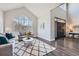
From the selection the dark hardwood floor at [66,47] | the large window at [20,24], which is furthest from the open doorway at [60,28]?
the large window at [20,24]

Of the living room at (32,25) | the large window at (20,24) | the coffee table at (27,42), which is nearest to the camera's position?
the living room at (32,25)

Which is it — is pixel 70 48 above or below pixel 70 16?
below

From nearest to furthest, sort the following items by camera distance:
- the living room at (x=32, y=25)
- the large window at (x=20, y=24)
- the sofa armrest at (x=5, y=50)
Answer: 1. the sofa armrest at (x=5, y=50)
2. the living room at (x=32, y=25)
3. the large window at (x=20, y=24)

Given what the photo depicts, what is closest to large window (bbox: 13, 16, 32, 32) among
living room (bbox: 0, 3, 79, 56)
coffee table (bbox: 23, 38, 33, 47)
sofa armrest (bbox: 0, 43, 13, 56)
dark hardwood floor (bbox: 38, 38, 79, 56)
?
living room (bbox: 0, 3, 79, 56)

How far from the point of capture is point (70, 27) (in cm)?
233

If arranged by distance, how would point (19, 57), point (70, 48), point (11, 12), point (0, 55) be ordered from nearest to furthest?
point (0, 55) → point (19, 57) → point (11, 12) → point (70, 48)

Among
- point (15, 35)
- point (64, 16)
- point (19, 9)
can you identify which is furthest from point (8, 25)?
point (64, 16)

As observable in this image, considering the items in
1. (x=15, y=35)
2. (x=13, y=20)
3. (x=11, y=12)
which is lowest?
(x=15, y=35)

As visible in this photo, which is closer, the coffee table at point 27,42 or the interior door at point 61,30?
the interior door at point 61,30

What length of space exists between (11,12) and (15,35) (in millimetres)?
696

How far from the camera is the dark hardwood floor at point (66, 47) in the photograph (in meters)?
2.42

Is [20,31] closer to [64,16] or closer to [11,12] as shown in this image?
[11,12]

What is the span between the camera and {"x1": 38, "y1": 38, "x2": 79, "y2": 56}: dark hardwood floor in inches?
95.3

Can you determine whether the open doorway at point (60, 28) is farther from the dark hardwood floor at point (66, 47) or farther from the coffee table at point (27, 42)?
the coffee table at point (27, 42)
